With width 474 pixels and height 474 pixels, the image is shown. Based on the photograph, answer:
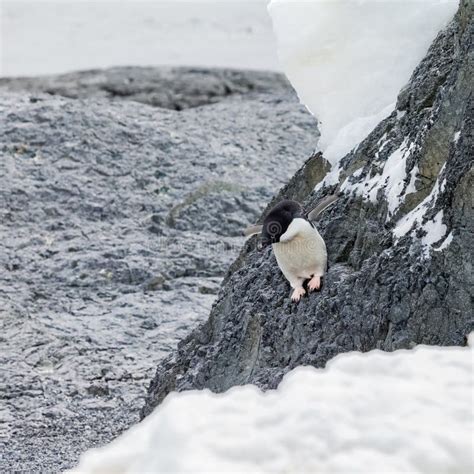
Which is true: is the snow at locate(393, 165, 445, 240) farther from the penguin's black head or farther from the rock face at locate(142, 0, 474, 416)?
the penguin's black head

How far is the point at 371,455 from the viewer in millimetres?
2430

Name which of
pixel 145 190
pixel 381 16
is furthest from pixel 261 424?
pixel 145 190

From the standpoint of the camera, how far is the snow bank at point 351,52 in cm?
491

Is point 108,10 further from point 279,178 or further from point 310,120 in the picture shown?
point 279,178

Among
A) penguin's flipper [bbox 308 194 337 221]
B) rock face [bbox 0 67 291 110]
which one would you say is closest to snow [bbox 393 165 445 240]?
penguin's flipper [bbox 308 194 337 221]

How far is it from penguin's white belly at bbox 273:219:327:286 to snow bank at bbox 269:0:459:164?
0.72m

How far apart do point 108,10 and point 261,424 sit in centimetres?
1940

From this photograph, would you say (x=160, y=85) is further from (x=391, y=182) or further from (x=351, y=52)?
(x=391, y=182)

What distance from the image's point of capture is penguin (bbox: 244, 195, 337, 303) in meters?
4.18

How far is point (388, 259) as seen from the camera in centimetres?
407

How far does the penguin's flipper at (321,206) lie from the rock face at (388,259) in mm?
37

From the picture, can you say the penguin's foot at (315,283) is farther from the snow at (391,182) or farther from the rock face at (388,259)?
the snow at (391,182)

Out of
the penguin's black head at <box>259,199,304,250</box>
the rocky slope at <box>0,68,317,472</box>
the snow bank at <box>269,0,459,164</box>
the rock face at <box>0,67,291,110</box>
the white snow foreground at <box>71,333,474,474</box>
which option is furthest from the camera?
the rock face at <box>0,67,291,110</box>

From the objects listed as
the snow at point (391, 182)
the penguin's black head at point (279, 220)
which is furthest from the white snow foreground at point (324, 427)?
the snow at point (391, 182)
